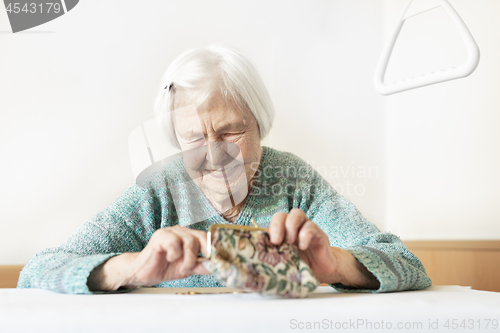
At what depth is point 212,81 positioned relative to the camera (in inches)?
33.4

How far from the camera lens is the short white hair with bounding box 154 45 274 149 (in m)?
0.84

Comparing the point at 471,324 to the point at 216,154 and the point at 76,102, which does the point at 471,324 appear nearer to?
the point at 216,154

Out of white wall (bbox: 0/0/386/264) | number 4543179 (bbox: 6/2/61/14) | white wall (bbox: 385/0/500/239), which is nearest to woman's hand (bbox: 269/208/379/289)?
white wall (bbox: 0/0/386/264)

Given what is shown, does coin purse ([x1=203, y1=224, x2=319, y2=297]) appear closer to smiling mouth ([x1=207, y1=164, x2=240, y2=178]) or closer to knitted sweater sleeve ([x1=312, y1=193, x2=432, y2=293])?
knitted sweater sleeve ([x1=312, y1=193, x2=432, y2=293])

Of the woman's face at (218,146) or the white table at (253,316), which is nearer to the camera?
the white table at (253,316)

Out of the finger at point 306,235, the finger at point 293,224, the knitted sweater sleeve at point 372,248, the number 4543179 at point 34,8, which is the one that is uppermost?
the number 4543179 at point 34,8

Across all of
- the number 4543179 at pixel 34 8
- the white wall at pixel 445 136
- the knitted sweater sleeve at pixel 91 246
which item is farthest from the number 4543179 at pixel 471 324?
the number 4543179 at pixel 34 8

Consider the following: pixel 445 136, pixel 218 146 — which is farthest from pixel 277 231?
pixel 445 136

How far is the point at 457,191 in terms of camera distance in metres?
1.44

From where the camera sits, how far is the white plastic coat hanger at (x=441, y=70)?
81cm

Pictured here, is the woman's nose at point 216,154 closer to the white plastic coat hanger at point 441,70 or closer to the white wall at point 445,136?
the white plastic coat hanger at point 441,70

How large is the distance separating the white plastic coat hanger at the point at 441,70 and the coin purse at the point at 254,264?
1.74ft

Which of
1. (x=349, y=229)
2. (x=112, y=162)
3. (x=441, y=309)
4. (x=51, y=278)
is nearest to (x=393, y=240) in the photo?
(x=349, y=229)

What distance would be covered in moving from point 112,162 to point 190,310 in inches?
33.5
